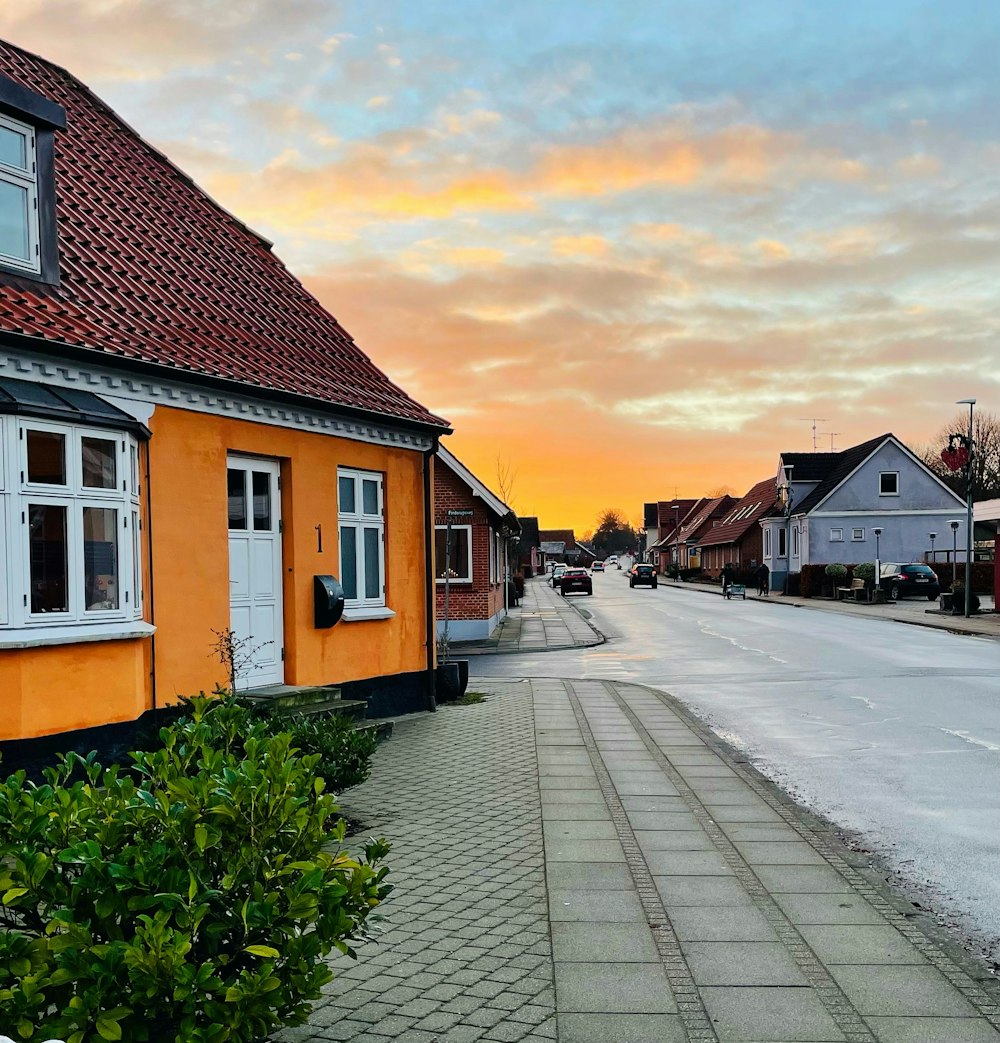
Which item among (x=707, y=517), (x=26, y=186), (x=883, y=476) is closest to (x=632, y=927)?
(x=26, y=186)

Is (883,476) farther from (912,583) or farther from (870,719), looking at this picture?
(870,719)

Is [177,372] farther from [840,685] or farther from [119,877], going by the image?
[840,685]

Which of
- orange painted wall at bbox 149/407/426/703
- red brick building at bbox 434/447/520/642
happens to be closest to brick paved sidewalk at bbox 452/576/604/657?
red brick building at bbox 434/447/520/642

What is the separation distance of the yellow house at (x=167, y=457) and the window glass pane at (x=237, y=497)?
21 millimetres

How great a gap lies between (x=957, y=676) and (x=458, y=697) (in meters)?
8.37

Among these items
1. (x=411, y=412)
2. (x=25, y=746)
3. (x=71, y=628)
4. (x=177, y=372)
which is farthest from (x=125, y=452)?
(x=411, y=412)

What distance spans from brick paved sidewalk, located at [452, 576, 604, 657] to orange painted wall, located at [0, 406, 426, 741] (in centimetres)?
1048

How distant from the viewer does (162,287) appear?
35.8ft

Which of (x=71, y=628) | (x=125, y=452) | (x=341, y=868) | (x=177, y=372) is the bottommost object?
(x=341, y=868)

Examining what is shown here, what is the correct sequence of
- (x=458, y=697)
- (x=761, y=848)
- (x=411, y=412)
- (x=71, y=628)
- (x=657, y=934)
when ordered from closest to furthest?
1. (x=657, y=934)
2. (x=761, y=848)
3. (x=71, y=628)
4. (x=411, y=412)
5. (x=458, y=697)

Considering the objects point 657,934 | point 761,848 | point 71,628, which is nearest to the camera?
point 657,934

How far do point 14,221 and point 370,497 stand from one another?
522 centimetres

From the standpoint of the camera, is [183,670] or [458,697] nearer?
[183,670]

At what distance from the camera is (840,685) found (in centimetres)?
1600
